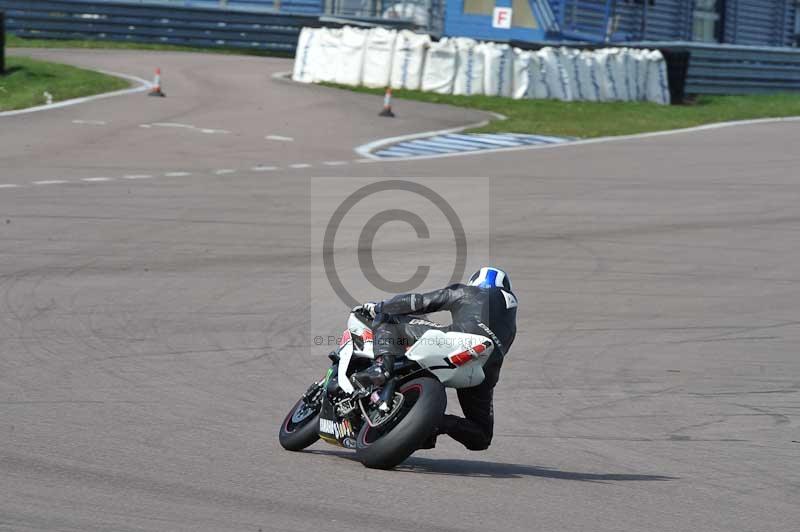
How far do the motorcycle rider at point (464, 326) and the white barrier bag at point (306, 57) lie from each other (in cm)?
2435

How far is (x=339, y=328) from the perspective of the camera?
34.6 ft

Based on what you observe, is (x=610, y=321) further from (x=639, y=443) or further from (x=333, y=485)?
(x=333, y=485)

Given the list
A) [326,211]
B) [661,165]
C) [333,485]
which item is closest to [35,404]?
[333,485]

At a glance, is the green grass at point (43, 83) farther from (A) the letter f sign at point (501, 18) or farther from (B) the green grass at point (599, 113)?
(A) the letter f sign at point (501, 18)

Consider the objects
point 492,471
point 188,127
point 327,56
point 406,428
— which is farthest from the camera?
point 327,56

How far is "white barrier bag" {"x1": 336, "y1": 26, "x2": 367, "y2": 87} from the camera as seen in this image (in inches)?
1177

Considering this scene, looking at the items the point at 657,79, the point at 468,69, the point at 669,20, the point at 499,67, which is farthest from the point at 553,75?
the point at 669,20

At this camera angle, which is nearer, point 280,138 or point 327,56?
point 280,138

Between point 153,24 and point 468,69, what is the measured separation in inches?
466

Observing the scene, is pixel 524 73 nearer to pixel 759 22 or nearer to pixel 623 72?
pixel 623 72

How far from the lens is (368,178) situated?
60.0 ft

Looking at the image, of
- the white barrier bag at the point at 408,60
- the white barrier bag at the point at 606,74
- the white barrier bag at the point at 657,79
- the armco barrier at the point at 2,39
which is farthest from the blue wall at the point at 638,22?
the armco barrier at the point at 2,39

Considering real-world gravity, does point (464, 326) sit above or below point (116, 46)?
below

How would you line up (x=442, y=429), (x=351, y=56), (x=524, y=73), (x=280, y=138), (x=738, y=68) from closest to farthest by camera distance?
1. (x=442, y=429)
2. (x=280, y=138)
3. (x=524, y=73)
4. (x=351, y=56)
5. (x=738, y=68)
